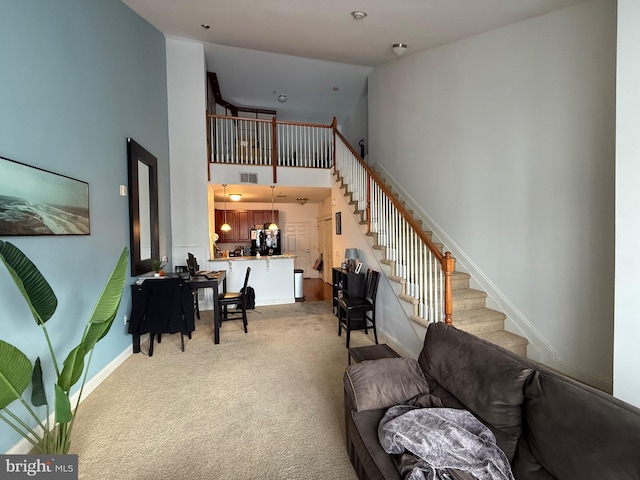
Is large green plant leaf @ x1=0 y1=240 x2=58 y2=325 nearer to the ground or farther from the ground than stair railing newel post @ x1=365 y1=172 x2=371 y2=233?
nearer to the ground

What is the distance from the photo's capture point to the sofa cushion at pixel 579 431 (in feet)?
3.00

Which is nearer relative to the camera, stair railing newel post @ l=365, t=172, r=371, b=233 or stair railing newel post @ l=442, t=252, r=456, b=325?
stair railing newel post @ l=442, t=252, r=456, b=325

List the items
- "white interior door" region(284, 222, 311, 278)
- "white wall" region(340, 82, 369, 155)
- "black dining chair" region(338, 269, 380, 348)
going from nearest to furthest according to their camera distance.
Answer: "black dining chair" region(338, 269, 380, 348) → "white wall" region(340, 82, 369, 155) → "white interior door" region(284, 222, 311, 278)

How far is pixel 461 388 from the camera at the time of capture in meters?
1.53

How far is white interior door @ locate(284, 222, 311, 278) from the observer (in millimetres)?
9047

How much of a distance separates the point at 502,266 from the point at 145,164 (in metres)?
4.87

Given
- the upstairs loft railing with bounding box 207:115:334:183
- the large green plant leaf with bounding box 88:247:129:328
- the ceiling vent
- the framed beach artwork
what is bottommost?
the large green plant leaf with bounding box 88:247:129:328

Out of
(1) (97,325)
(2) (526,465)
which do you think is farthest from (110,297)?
(2) (526,465)

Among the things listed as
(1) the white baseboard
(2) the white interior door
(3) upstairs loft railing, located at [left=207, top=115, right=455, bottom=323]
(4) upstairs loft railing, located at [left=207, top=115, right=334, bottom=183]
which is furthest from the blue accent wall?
(2) the white interior door

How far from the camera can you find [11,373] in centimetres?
127

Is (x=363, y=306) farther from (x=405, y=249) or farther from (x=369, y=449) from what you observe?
(x=369, y=449)

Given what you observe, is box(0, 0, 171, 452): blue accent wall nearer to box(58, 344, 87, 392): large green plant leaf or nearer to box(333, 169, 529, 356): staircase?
box(58, 344, 87, 392): large green plant leaf

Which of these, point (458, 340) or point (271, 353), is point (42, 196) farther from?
point (458, 340)

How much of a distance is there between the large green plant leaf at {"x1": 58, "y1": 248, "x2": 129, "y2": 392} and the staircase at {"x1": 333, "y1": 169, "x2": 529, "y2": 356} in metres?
2.67
